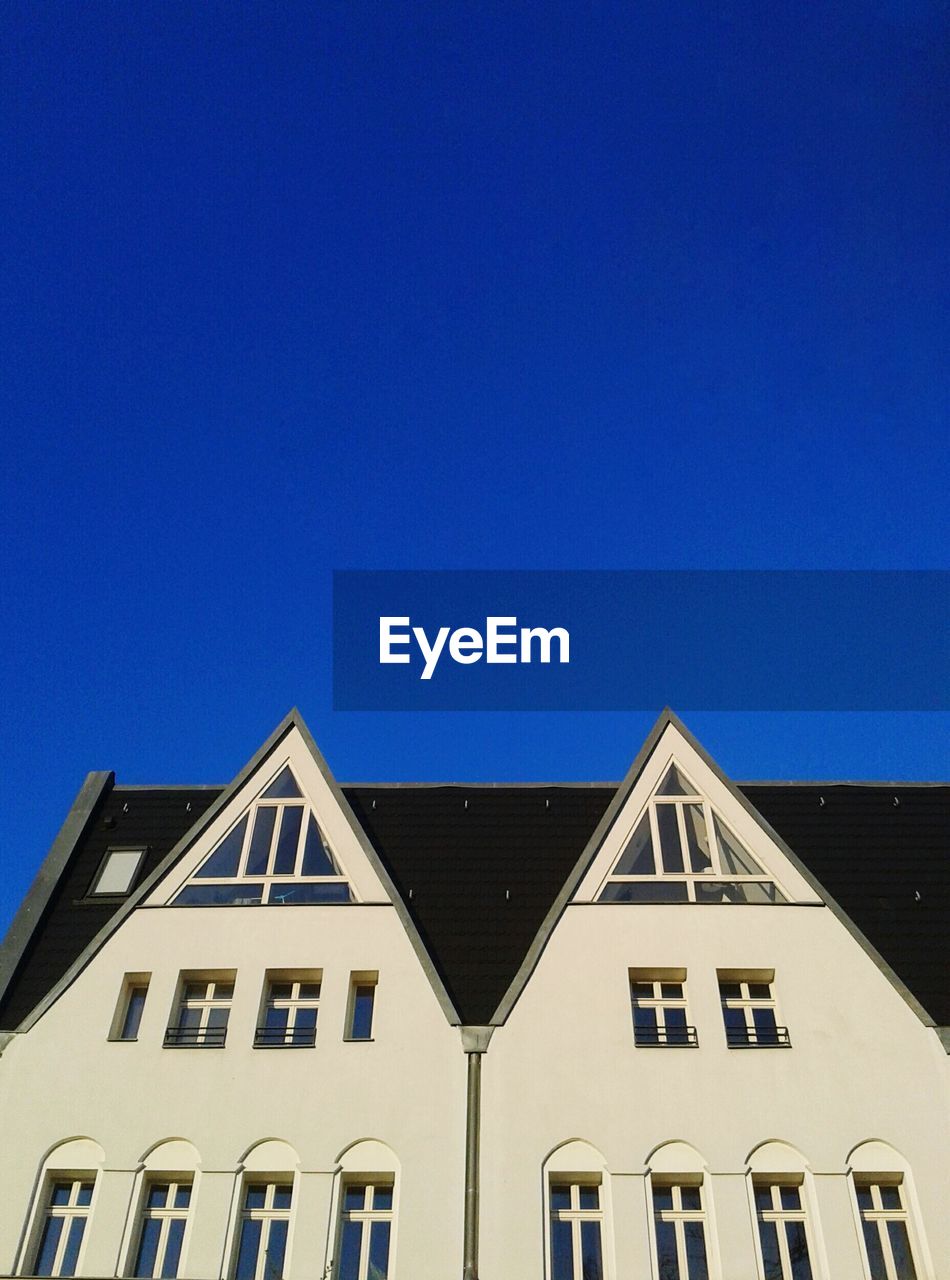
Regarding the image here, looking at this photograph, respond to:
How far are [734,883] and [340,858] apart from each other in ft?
25.7

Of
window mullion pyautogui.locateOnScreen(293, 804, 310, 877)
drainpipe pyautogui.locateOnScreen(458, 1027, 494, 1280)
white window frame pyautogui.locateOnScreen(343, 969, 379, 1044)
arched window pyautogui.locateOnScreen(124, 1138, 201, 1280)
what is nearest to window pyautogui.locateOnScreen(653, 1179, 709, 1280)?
drainpipe pyautogui.locateOnScreen(458, 1027, 494, 1280)

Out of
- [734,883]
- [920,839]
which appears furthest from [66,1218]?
[920,839]

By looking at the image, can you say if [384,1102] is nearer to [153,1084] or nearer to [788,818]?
[153,1084]

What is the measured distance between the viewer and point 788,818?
84.7ft

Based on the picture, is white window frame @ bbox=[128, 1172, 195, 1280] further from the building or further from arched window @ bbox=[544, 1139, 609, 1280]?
arched window @ bbox=[544, 1139, 609, 1280]

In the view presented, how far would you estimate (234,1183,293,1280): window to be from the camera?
18.3 metres

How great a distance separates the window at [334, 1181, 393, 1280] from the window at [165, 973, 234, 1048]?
11.9 ft

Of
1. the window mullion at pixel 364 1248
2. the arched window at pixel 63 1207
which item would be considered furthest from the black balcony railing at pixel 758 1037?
the arched window at pixel 63 1207

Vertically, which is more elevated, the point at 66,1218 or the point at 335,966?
Answer: the point at 335,966

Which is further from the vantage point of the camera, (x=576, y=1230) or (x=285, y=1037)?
(x=285, y=1037)

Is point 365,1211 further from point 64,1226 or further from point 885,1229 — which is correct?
point 885,1229

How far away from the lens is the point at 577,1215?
61.4 ft

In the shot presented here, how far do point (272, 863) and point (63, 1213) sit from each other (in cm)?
716

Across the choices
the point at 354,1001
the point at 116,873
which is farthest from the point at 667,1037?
Result: the point at 116,873
